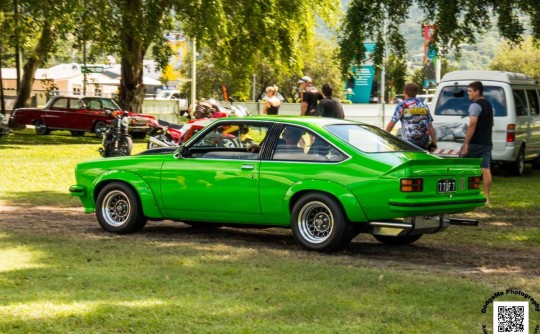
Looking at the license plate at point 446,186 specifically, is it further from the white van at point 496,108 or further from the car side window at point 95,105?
the car side window at point 95,105

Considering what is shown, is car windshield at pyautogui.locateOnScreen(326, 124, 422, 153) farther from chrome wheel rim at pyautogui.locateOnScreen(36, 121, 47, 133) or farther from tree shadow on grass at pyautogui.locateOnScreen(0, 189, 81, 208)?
chrome wheel rim at pyautogui.locateOnScreen(36, 121, 47, 133)

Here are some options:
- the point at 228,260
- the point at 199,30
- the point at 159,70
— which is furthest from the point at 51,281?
the point at 159,70

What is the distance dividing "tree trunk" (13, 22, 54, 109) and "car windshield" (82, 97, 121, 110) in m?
2.50

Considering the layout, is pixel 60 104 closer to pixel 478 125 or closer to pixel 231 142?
pixel 478 125

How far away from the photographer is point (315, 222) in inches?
452

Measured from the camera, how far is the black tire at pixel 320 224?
11176 mm

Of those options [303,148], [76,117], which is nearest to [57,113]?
[76,117]

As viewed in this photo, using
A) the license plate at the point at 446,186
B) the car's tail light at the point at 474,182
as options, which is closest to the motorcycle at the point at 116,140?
the car's tail light at the point at 474,182

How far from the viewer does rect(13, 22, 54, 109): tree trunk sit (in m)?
40.2

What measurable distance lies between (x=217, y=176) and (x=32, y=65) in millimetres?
33281

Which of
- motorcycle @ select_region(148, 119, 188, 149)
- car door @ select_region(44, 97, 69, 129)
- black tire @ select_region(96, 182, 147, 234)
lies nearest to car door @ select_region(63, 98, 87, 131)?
car door @ select_region(44, 97, 69, 129)

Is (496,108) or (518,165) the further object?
(518,165)

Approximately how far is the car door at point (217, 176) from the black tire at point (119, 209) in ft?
1.42

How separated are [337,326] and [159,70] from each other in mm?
27361
